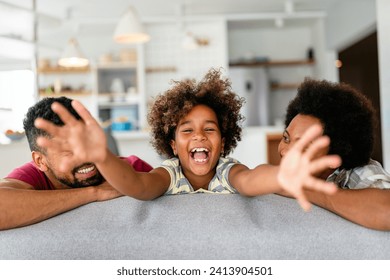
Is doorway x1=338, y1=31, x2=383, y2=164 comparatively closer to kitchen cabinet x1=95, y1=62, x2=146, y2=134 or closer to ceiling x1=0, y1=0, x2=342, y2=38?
ceiling x1=0, y1=0, x2=342, y2=38

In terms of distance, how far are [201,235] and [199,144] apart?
20.3 inches

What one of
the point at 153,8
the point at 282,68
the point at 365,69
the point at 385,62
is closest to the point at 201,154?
the point at 385,62

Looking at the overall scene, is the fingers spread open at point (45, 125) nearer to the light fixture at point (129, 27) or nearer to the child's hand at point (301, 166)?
the child's hand at point (301, 166)

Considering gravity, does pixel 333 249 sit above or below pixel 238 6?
below

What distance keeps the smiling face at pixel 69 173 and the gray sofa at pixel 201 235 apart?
0.76ft

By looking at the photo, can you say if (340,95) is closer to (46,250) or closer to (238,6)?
(46,250)

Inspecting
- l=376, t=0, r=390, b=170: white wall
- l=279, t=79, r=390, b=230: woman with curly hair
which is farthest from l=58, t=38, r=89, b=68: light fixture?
l=279, t=79, r=390, b=230: woman with curly hair

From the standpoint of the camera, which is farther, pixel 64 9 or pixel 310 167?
pixel 64 9

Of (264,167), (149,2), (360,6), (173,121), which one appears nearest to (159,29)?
(149,2)

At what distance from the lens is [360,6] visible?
5383mm

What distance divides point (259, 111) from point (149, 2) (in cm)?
228

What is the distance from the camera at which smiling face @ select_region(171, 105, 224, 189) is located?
138 centimetres

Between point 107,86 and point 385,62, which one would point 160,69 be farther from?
point 385,62

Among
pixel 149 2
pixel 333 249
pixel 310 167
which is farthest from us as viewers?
pixel 149 2
